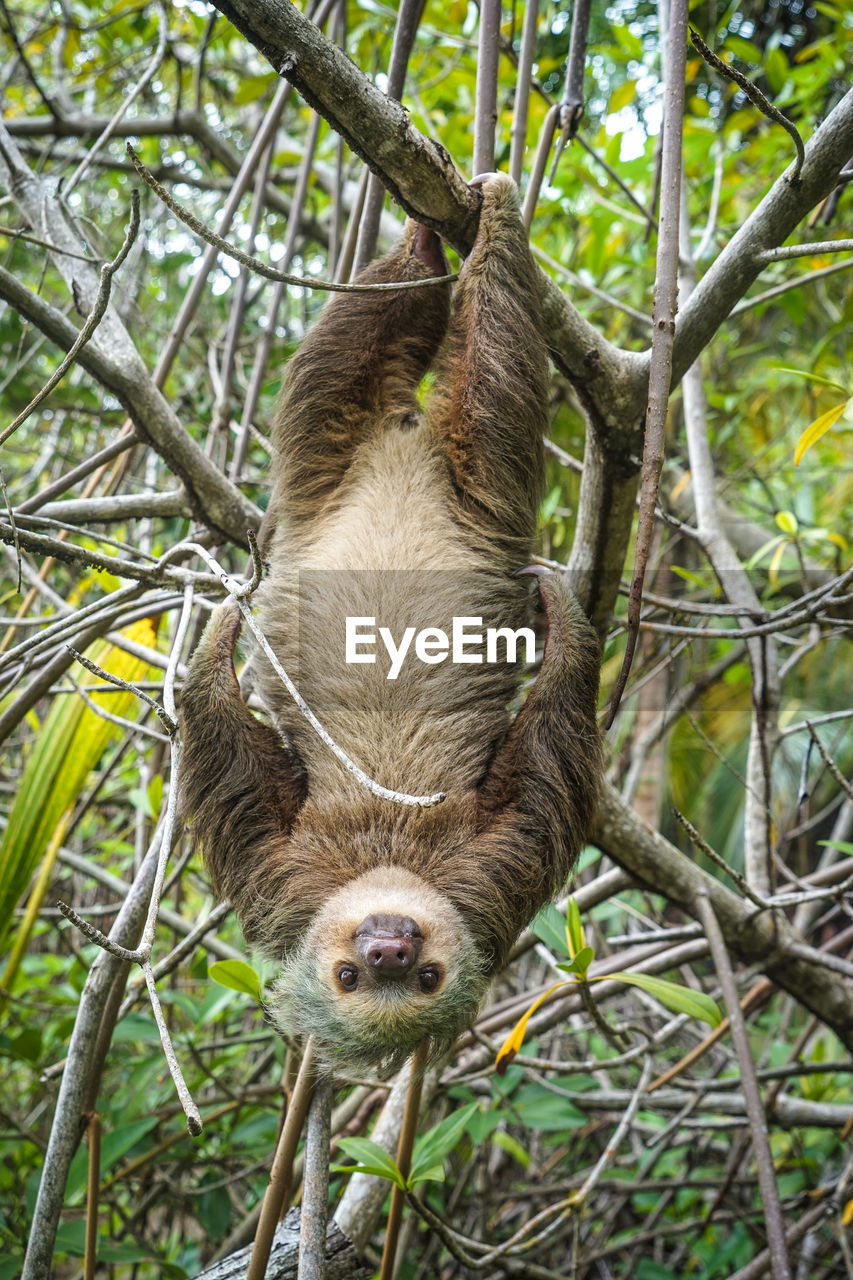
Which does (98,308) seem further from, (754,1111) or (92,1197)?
(754,1111)

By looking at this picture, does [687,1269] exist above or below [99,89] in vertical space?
below

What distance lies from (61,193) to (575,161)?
109 inches

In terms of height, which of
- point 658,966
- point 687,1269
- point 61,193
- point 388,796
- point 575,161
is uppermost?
point 575,161

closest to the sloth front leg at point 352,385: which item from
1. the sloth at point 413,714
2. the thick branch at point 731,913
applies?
the sloth at point 413,714

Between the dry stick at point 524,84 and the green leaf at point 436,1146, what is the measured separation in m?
2.86

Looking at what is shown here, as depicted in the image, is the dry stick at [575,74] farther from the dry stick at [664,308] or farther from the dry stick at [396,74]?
the dry stick at [664,308]

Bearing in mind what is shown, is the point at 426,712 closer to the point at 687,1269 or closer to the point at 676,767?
the point at 687,1269

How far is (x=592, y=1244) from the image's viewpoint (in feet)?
15.6

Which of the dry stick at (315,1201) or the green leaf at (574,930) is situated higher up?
the green leaf at (574,930)

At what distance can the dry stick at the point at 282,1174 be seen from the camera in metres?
2.34

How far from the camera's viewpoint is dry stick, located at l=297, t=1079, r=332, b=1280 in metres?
2.32

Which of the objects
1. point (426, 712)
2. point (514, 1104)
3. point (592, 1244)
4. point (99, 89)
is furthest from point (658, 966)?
point (99, 89)

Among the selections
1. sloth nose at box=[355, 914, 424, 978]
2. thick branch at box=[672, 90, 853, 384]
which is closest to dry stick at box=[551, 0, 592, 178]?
thick branch at box=[672, 90, 853, 384]

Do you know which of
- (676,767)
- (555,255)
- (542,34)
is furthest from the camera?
(676,767)
